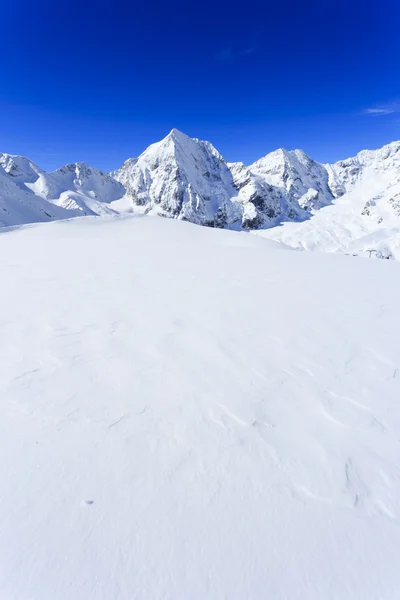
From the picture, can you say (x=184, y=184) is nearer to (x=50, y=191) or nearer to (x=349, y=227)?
(x=50, y=191)

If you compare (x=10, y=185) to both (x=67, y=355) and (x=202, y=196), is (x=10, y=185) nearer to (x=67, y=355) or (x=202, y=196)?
(x=202, y=196)

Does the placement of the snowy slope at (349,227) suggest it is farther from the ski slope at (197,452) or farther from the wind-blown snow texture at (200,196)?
the ski slope at (197,452)

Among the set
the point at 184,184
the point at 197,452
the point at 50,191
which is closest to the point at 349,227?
the point at 184,184

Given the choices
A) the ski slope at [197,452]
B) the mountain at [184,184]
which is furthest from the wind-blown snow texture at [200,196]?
the ski slope at [197,452]

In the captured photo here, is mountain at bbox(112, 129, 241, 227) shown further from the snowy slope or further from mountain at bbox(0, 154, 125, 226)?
the snowy slope

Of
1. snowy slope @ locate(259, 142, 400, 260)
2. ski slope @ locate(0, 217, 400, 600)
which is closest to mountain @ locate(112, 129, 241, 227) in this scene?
snowy slope @ locate(259, 142, 400, 260)
